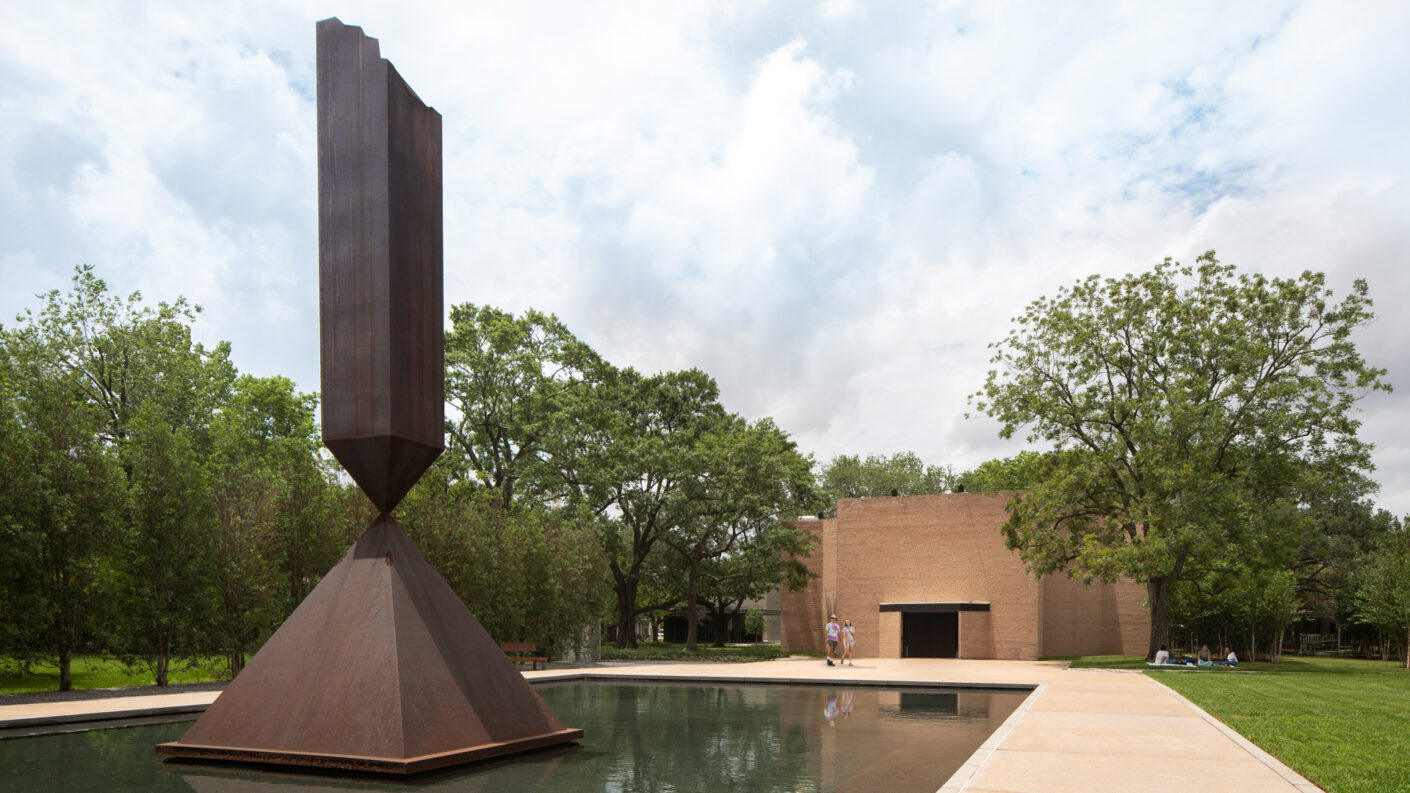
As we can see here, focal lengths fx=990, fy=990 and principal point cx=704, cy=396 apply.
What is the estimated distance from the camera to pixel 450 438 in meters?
36.7

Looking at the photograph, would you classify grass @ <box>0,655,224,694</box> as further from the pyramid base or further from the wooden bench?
the pyramid base

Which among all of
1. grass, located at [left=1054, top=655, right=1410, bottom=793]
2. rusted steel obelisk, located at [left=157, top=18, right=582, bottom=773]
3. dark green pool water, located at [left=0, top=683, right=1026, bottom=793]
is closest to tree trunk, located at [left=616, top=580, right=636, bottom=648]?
grass, located at [left=1054, top=655, right=1410, bottom=793]

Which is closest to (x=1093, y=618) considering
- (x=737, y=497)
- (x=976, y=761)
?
(x=737, y=497)

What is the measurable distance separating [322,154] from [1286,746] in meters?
11.3

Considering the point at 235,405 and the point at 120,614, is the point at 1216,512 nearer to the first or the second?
the point at 120,614

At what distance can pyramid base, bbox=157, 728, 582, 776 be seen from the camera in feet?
26.2

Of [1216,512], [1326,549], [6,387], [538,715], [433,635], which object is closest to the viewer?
[433,635]

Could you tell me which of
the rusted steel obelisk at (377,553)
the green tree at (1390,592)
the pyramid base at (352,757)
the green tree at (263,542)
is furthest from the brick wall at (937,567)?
the pyramid base at (352,757)

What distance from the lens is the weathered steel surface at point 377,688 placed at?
8344 millimetres

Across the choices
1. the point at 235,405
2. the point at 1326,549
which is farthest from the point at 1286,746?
the point at 1326,549

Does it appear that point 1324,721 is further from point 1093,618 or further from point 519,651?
point 1093,618

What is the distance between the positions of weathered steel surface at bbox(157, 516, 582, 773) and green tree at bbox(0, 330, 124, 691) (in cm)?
817

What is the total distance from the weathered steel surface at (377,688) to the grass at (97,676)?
11.0m

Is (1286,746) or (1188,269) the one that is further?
(1188,269)
